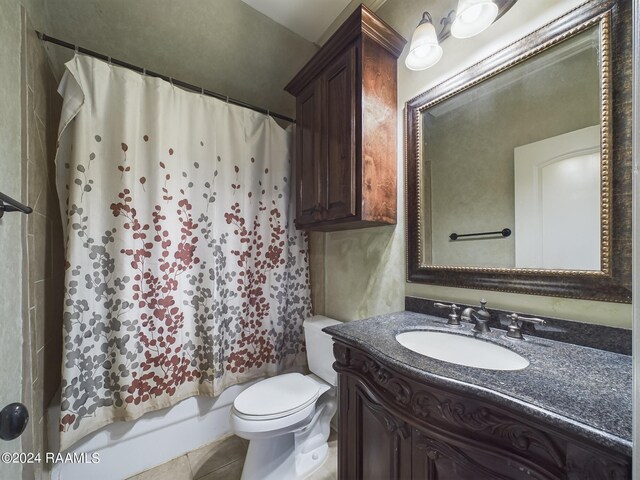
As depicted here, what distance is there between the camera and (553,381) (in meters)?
0.58

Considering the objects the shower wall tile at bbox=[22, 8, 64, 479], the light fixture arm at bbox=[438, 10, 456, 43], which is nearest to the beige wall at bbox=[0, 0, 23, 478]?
the shower wall tile at bbox=[22, 8, 64, 479]

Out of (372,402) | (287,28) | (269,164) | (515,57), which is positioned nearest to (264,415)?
(372,402)

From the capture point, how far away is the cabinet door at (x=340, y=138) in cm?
123

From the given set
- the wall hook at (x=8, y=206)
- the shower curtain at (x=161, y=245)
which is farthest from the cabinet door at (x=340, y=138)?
the wall hook at (x=8, y=206)

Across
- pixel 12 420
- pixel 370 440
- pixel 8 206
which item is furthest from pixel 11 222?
pixel 370 440

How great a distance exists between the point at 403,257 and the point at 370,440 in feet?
2.70

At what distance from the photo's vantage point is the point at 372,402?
856 mm

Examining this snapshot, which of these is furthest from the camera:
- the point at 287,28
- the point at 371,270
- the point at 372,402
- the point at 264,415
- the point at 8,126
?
the point at 287,28

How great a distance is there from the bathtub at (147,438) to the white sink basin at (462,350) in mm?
1329

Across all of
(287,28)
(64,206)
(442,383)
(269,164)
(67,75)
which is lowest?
(442,383)

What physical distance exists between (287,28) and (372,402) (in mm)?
2513

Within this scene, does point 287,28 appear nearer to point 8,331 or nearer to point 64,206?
point 64,206

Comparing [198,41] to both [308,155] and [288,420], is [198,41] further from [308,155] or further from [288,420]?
[288,420]

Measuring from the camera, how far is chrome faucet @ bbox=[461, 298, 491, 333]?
0.92m
